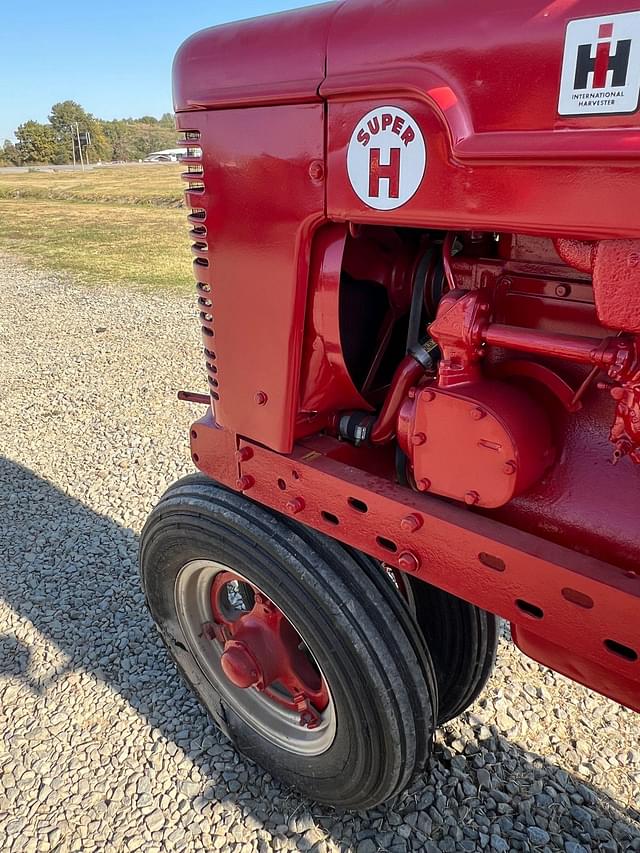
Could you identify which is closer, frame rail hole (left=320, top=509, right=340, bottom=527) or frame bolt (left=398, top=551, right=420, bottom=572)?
frame bolt (left=398, top=551, right=420, bottom=572)

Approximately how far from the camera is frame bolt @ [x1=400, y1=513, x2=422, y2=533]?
58.9 inches

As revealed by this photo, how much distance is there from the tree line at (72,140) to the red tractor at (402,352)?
6477 centimetres

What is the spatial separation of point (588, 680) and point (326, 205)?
4.02 ft

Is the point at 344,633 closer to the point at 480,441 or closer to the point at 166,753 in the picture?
the point at 480,441

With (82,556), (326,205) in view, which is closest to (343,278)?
(326,205)

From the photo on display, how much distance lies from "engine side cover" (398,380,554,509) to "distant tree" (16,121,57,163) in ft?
214

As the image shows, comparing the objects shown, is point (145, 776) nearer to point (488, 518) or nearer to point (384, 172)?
point (488, 518)

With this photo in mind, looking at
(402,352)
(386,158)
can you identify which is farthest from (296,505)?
(386,158)

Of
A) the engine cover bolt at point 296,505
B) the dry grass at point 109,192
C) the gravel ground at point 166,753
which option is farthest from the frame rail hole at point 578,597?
the dry grass at point 109,192

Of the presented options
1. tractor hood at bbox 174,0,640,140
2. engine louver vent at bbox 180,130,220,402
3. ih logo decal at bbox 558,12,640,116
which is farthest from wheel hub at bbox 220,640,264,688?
ih logo decal at bbox 558,12,640,116

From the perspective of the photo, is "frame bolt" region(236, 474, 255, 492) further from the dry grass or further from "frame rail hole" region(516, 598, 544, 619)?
the dry grass

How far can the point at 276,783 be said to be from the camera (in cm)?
215

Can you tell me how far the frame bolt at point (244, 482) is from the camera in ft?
6.06

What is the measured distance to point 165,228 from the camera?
15.0 meters
